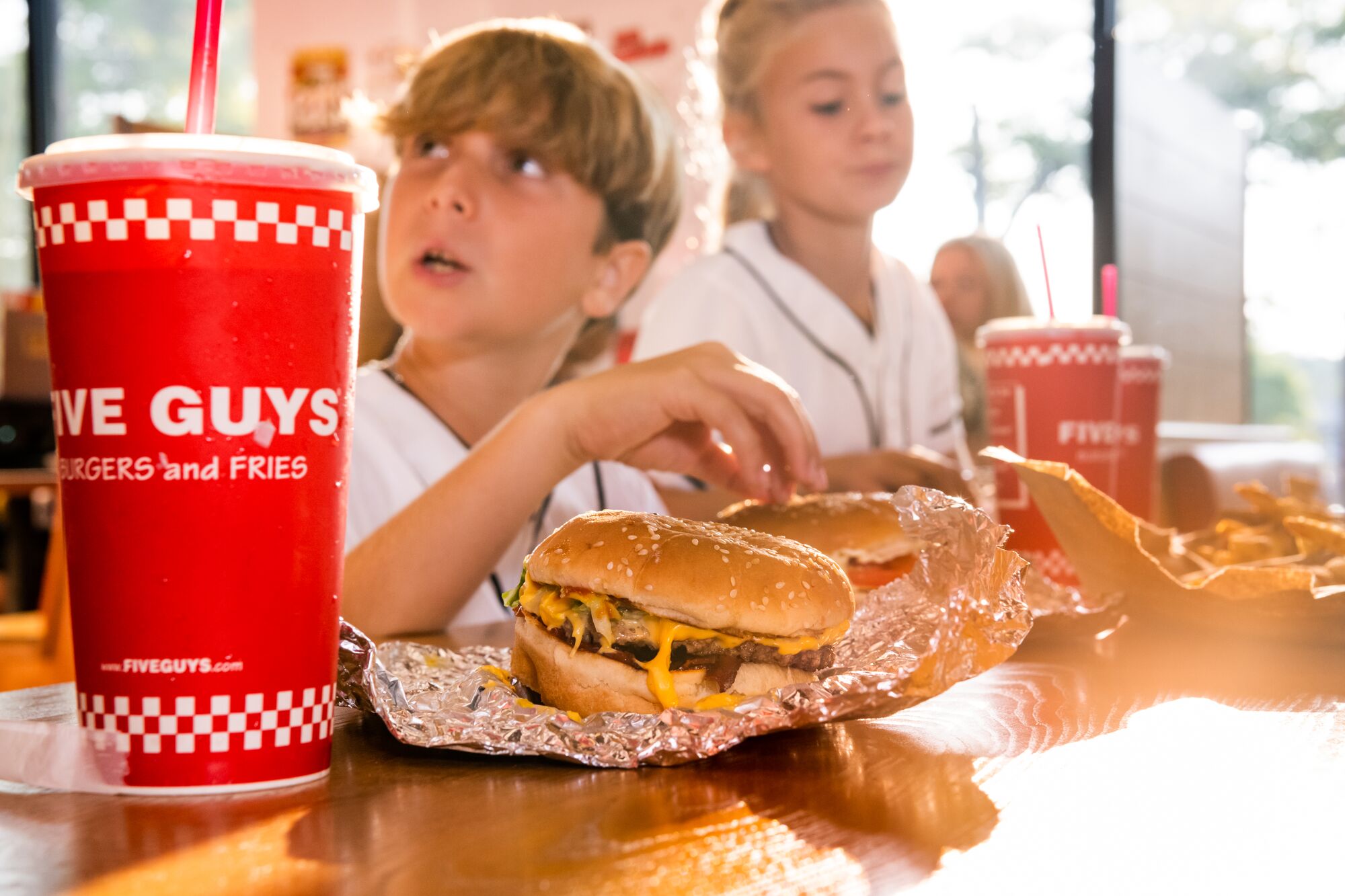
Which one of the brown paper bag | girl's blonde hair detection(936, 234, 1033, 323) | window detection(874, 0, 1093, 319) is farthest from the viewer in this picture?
window detection(874, 0, 1093, 319)

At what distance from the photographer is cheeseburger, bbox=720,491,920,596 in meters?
1.33

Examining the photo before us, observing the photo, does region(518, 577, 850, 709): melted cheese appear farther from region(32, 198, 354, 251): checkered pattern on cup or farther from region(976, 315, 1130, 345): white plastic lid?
region(976, 315, 1130, 345): white plastic lid

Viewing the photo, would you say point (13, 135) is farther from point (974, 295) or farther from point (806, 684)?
point (806, 684)

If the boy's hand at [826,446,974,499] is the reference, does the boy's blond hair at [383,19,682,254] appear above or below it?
above

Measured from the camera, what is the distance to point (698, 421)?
124cm

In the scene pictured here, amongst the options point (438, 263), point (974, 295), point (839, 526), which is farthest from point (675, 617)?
point (974, 295)

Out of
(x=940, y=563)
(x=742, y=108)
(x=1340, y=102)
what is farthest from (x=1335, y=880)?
(x=1340, y=102)

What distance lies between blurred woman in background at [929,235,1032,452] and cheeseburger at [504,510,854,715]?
2748 mm

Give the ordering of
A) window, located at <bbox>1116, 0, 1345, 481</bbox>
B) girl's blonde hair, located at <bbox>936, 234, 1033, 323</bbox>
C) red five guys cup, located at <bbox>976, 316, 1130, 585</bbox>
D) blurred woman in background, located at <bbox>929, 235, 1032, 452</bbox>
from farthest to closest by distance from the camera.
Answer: window, located at <bbox>1116, 0, 1345, 481</bbox> → girl's blonde hair, located at <bbox>936, 234, 1033, 323</bbox> → blurred woman in background, located at <bbox>929, 235, 1032, 452</bbox> → red five guys cup, located at <bbox>976, 316, 1130, 585</bbox>

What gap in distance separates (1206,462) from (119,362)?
260 centimetres

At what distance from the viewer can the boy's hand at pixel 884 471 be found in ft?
5.66

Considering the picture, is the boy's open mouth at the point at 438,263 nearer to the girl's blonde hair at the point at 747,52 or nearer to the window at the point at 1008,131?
the girl's blonde hair at the point at 747,52

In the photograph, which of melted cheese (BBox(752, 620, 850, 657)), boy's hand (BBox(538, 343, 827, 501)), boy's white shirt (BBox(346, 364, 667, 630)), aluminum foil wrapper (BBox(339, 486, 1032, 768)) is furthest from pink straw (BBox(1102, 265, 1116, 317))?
melted cheese (BBox(752, 620, 850, 657))

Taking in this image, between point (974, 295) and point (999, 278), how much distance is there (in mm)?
97
